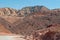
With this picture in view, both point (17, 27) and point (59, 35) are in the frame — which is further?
point (17, 27)

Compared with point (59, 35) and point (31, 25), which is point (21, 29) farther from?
point (59, 35)

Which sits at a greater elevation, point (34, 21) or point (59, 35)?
point (59, 35)

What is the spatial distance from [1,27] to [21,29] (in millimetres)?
13496

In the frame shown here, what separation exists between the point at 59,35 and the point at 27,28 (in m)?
103

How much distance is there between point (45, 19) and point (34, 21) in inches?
309

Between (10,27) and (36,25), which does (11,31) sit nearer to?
(10,27)

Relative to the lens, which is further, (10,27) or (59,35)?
(10,27)

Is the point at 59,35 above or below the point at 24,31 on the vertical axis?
above

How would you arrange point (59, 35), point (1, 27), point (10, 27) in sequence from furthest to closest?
point (10, 27) → point (1, 27) → point (59, 35)

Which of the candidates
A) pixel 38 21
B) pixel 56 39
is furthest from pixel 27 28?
pixel 56 39

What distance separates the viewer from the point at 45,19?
468ft

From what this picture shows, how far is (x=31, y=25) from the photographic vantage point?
13300 centimetres

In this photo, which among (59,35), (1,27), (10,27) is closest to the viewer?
(59,35)

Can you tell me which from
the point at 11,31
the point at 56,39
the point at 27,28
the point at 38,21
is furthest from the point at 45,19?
the point at 56,39
